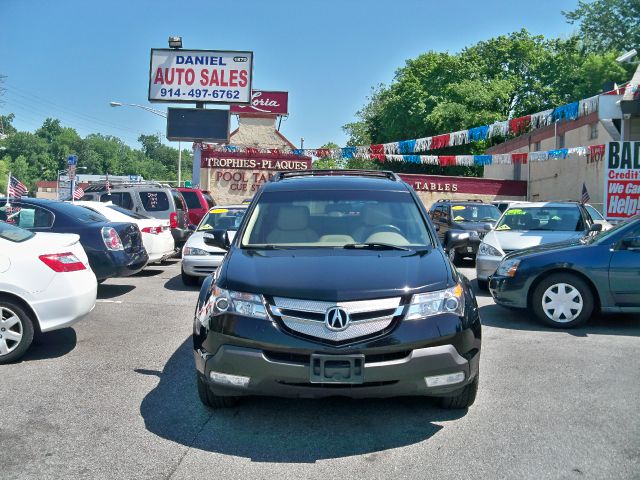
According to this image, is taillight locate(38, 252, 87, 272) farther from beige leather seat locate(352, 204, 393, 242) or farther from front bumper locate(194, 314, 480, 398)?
beige leather seat locate(352, 204, 393, 242)

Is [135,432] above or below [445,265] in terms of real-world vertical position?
below

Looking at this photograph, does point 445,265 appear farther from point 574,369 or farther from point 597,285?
point 597,285

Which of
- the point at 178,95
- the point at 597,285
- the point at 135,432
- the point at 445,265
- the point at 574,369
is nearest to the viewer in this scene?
the point at 135,432

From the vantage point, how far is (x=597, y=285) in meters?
7.43

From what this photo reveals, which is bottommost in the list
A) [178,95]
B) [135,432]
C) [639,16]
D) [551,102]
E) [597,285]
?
[135,432]

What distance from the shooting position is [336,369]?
384 centimetres

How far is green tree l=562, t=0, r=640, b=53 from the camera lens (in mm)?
50719

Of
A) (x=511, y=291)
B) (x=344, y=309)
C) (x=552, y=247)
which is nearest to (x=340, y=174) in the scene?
(x=344, y=309)

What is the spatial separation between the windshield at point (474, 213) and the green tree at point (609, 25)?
41.6 metres

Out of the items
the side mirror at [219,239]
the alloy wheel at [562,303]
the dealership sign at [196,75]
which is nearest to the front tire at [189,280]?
the side mirror at [219,239]

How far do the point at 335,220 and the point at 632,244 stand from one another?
4.09 meters

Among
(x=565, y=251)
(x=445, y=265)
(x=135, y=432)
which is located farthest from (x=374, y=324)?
(x=565, y=251)

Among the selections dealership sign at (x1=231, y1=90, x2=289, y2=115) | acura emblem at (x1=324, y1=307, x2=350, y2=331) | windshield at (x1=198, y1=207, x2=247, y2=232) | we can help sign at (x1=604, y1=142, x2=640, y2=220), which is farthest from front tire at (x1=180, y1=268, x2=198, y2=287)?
dealership sign at (x1=231, y1=90, x2=289, y2=115)

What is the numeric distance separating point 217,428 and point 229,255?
48.9 inches
